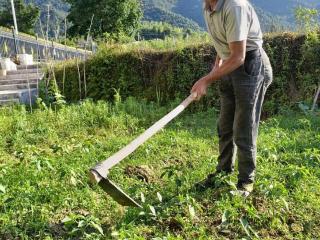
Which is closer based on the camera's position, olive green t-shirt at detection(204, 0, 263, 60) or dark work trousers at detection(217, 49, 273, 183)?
olive green t-shirt at detection(204, 0, 263, 60)

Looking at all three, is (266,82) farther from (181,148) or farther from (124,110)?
(124,110)

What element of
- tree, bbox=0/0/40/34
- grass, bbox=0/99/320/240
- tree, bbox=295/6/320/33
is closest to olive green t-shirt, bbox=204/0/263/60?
grass, bbox=0/99/320/240

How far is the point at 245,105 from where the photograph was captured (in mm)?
3348

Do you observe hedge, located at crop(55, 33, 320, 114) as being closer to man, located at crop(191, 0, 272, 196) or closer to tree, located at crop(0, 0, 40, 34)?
man, located at crop(191, 0, 272, 196)

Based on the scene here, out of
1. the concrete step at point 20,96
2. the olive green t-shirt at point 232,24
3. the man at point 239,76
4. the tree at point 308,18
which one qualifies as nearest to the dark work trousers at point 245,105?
the man at point 239,76

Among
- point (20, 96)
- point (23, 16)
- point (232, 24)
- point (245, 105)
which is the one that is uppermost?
point (23, 16)

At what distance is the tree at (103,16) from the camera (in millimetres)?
31625

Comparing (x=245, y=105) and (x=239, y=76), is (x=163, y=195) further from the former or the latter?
(x=239, y=76)

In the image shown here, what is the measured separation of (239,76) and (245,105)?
0.74 ft

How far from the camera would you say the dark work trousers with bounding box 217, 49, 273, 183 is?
130 inches

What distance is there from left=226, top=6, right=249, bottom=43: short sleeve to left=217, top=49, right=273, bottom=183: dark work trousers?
33cm

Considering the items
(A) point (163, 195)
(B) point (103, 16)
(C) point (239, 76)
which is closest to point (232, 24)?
(C) point (239, 76)

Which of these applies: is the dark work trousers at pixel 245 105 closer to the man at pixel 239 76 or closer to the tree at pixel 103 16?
the man at pixel 239 76

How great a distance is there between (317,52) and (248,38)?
542 cm
